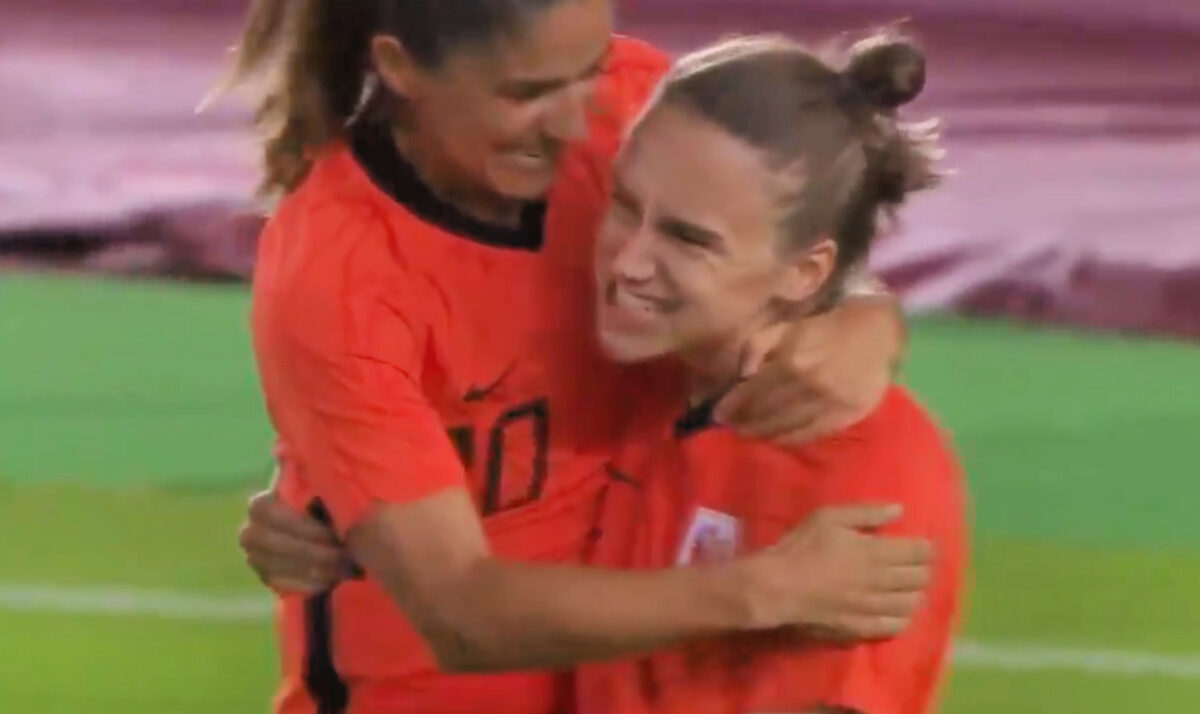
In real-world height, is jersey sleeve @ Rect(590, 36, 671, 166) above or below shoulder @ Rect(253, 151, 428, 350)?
above

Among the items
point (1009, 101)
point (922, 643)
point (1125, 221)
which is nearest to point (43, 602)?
point (922, 643)

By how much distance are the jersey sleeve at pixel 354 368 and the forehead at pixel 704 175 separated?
0.20 meters

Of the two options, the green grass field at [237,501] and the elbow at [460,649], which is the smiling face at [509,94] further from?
the green grass field at [237,501]

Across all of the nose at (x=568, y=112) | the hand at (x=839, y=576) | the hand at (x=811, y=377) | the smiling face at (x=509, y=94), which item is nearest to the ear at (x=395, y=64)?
the smiling face at (x=509, y=94)

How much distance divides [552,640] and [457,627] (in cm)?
7

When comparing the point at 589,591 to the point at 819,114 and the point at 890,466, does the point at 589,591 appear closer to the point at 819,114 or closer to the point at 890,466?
the point at 890,466

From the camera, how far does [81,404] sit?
8.95 ft

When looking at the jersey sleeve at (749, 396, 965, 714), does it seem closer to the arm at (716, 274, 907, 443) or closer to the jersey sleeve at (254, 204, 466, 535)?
the arm at (716, 274, 907, 443)

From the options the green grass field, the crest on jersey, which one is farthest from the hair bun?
the green grass field

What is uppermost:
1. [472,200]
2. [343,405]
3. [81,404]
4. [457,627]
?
[472,200]

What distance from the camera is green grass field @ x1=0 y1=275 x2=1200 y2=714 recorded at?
2109mm

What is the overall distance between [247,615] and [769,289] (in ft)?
4.04

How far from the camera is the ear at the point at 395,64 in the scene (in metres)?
1.22

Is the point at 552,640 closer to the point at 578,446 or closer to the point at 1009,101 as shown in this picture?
the point at 578,446
